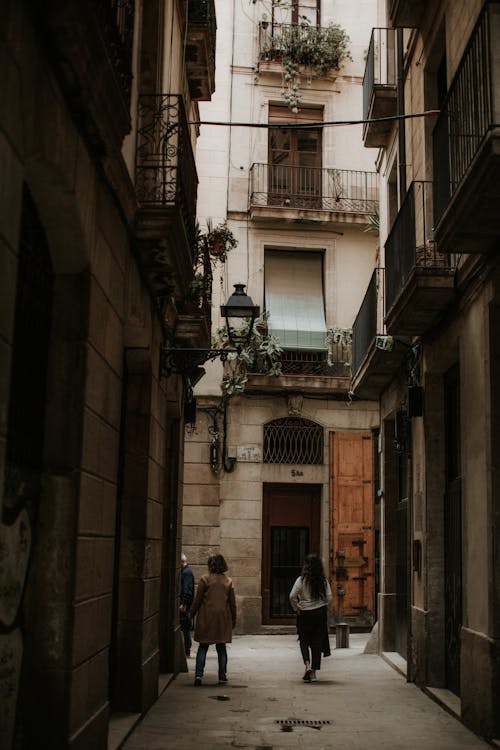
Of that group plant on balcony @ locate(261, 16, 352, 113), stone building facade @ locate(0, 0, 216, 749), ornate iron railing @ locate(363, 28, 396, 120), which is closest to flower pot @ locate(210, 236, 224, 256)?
stone building facade @ locate(0, 0, 216, 749)

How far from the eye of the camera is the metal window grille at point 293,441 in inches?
812

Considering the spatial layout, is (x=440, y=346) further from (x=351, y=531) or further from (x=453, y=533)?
(x=351, y=531)

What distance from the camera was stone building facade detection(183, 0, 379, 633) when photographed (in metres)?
20.0

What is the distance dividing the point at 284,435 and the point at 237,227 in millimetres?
4753

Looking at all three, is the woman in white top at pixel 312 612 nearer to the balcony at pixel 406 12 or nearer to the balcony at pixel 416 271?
the balcony at pixel 416 271

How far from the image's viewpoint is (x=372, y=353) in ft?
46.5

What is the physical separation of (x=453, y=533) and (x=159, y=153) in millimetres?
5640

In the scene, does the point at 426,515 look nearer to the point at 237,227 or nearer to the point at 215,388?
the point at 215,388

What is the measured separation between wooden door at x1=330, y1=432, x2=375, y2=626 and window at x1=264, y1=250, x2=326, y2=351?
2410mm

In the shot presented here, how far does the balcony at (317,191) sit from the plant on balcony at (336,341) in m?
2.48

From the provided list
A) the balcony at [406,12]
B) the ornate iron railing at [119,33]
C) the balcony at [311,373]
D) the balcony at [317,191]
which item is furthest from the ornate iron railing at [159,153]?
the balcony at [317,191]

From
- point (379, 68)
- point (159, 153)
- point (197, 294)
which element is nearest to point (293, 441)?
point (379, 68)

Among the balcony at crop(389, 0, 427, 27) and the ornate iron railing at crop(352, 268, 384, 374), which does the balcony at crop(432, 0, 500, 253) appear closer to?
the balcony at crop(389, 0, 427, 27)

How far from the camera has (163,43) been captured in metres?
9.73
